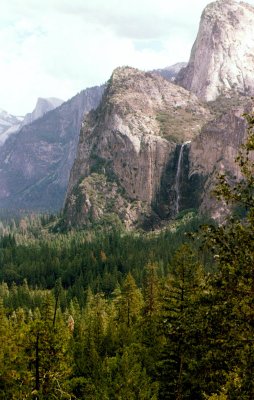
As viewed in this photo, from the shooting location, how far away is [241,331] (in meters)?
22.6

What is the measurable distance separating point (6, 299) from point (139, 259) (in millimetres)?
48533

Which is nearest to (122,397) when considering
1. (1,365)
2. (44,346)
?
(44,346)

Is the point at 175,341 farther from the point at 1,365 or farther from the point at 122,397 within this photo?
the point at 1,365

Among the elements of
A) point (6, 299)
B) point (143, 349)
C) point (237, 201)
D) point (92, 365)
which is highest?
point (237, 201)

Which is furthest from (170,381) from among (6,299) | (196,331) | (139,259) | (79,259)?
(79,259)

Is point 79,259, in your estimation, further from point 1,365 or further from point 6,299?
point 1,365

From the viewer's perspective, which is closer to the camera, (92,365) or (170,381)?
(170,381)

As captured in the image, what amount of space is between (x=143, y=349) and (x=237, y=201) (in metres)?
33.7

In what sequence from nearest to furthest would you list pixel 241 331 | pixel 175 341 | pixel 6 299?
1. pixel 241 331
2. pixel 175 341
3. pixel 6 299

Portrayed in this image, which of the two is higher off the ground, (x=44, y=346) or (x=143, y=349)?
(x=44, y=346)

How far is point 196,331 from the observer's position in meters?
24.3

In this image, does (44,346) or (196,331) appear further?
(44,346)

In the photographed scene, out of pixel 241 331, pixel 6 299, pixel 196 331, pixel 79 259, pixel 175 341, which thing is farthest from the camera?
pixel 79 259

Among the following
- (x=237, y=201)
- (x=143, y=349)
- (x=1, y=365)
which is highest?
(x=237, y=201)
